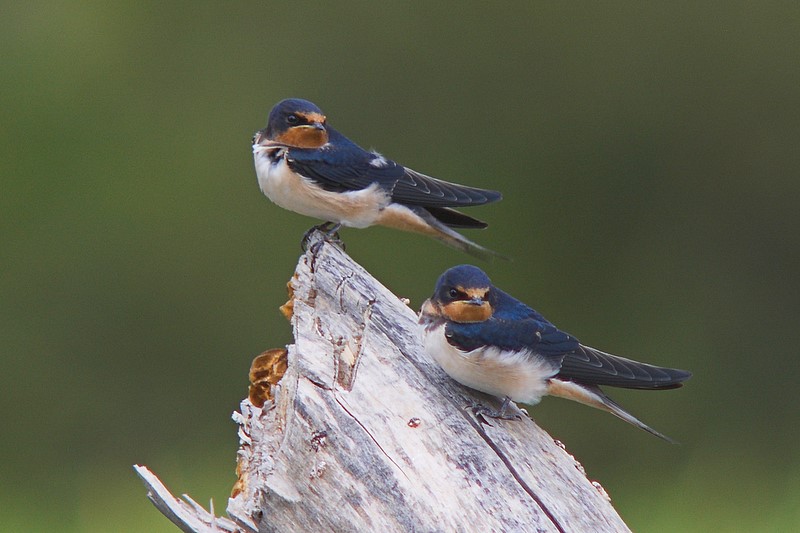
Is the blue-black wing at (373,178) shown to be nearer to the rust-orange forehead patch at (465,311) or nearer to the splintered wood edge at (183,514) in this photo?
the rust-orange forehead patch at (465,311)

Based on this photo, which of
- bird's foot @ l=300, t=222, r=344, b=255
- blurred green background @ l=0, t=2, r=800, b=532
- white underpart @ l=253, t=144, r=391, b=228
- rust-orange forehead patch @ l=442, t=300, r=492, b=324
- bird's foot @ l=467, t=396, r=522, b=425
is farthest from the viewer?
blurred green background @ l=0, t=2, r=800, b=532

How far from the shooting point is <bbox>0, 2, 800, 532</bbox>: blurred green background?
5.11 metres

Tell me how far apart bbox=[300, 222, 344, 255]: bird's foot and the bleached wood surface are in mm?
364

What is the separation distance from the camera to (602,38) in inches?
205

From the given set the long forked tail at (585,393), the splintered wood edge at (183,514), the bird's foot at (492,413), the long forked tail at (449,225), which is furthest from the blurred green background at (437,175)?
the splintered wood edge at (183,514)

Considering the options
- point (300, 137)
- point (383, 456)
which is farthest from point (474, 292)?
point (300, 137)

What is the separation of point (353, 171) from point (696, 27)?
2.61m

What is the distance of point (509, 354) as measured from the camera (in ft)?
8.23

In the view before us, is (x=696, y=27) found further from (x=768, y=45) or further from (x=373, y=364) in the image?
(x=373, y=364)

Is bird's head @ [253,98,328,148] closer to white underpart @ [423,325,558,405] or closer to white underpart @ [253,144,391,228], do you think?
white underpart @ [253,144,391,228]

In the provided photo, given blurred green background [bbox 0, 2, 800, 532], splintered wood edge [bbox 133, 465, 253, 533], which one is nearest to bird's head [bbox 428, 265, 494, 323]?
splintered wood edge [bbox 133, 465, 253, 533]

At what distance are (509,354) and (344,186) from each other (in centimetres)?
77

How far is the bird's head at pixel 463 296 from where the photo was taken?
254 cm

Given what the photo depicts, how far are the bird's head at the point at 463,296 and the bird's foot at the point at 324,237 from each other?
358mm
